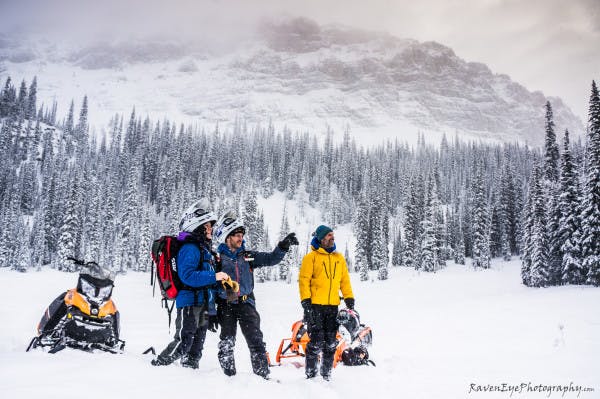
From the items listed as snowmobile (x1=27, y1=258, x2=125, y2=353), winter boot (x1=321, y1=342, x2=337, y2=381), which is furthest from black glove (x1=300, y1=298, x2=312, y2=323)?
snowmobile (x1=27, y1=258, x2=125, y2=353)

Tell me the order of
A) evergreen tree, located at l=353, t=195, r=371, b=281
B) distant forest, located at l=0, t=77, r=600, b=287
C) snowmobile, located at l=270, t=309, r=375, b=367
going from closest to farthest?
snowmobile, located at l=270, t=309, r=375, b=367 < distant forest, located at l=0, t=77, r=600, b=287 < evergreen tree, located at l=353, t=195, r=371, b=281

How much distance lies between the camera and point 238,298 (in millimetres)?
5684

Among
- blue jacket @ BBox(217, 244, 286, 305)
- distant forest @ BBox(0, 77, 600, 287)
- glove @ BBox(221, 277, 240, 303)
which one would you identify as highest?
distant forest @ BBox(0, 77, 600, 287)

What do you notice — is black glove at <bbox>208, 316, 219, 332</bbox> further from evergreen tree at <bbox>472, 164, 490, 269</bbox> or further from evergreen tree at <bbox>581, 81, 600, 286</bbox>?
evergreen tree at <bbox>472, 164, 490, 269</bbox>

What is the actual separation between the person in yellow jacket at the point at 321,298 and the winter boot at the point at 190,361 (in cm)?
191

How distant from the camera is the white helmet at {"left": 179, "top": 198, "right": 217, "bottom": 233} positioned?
17.5 ft

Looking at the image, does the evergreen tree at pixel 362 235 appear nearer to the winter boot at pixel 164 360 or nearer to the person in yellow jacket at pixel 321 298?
the person in yellow jacket at pixel 321 298

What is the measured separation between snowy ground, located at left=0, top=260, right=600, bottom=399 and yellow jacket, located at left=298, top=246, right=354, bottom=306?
136 cm

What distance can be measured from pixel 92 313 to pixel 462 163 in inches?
5666

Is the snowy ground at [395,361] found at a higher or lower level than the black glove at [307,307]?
lower

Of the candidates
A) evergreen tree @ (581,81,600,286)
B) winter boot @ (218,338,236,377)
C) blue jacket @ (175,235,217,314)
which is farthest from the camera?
evergreen tree @ (581,81,600,286)

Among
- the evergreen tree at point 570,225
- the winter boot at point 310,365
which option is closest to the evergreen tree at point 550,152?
the evergreen tree at point 570,225

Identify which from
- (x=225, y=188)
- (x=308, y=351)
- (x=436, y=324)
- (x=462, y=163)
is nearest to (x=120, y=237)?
(x=225, y=188)

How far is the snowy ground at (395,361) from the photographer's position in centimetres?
370
